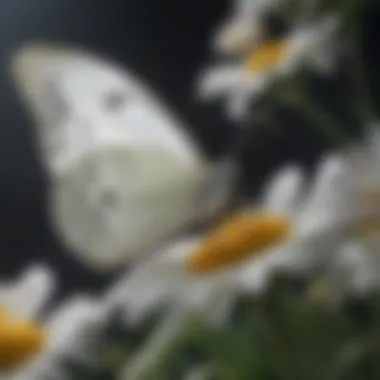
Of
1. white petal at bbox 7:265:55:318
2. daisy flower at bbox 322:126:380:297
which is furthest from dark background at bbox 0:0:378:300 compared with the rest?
daisy flower at bbox 322:126:380:297

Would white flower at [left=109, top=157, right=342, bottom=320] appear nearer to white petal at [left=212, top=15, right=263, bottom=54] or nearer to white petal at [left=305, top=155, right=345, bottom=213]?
white petal at [left=305, top=155, right=345, bottom=213]

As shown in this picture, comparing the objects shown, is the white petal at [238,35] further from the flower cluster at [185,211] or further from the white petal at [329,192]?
the white petal at [329,192]

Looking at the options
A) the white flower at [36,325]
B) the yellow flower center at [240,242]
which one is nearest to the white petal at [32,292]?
the white flower at [36,325]

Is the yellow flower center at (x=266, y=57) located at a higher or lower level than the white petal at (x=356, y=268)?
higher

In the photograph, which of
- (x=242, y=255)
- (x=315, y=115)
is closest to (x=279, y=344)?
(x=242, y=255)

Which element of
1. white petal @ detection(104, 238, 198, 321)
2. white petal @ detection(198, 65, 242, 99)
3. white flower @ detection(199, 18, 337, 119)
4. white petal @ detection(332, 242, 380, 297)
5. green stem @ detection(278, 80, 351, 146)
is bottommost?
white petal @ detection(332, 242, 380, 297)

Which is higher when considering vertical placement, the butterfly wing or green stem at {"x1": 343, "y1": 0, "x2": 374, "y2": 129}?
the butterfly wing
